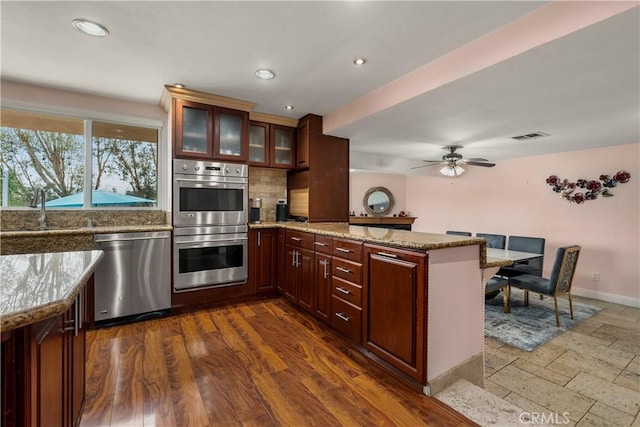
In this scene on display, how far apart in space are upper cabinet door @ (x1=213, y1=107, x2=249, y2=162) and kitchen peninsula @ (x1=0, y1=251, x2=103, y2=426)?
2151mm

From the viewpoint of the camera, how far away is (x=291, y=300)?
A: 3.30 meters

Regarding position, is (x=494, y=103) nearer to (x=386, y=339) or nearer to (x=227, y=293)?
(x=386, y=339)

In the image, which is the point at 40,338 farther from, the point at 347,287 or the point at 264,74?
the point at 264,74

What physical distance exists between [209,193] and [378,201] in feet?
16.3

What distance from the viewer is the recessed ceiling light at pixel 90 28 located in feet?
6.22

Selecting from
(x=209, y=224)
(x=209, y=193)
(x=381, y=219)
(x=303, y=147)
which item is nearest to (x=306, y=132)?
(x=303, y=147)

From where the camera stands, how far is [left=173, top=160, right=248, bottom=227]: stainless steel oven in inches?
121

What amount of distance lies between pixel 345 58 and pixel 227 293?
272 centimetres

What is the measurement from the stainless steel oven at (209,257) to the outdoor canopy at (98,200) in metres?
0.85

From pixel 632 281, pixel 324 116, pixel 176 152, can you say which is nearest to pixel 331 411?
pixel 176 152

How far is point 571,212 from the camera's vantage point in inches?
182

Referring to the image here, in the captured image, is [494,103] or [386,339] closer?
[386,339]

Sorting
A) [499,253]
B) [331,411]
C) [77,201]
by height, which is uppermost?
[77,201]

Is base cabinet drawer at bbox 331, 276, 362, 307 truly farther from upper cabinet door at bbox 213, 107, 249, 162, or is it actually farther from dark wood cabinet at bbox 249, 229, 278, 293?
upper cabinet door at bbox 213, 107, 249, 162
